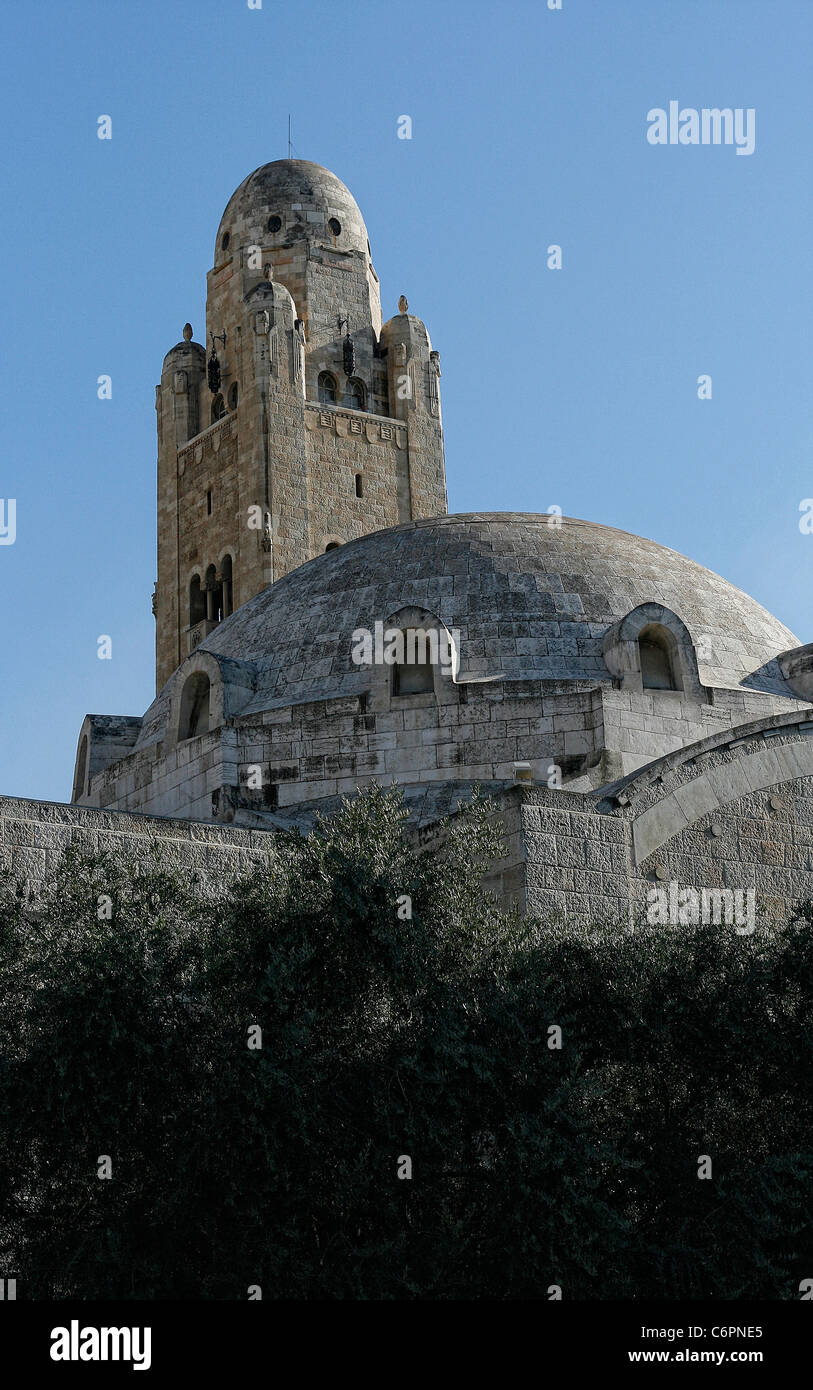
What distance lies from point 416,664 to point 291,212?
24438 millimetres

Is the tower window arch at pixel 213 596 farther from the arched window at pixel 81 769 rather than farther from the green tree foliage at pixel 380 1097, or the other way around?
the green tree foliage at pixel 380 1097

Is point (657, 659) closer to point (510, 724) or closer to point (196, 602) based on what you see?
point (510, 724)

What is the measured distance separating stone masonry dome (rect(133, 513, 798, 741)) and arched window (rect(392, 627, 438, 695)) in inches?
18.6

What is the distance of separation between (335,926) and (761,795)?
6.14 m

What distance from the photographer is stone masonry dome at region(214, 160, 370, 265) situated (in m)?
42.2

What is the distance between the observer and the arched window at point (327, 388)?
40.9 metres

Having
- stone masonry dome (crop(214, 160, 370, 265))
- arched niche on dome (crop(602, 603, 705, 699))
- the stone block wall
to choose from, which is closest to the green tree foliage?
the stone block wall

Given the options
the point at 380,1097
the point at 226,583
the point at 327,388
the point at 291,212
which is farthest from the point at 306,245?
the point at 380,1097

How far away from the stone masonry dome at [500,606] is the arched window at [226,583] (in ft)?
46.9

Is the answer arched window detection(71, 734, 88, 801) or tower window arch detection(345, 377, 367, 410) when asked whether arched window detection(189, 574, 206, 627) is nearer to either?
tower window arch detection(345, 377, 367, 410)

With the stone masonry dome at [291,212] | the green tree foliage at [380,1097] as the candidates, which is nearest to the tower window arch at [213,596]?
the stone masonry dome at [291,212]

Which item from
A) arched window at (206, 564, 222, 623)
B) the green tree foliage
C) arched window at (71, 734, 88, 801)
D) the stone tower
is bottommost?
the green tree foliage

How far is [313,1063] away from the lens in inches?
465
